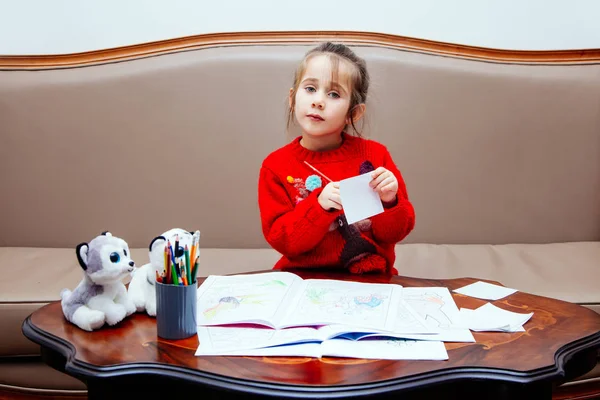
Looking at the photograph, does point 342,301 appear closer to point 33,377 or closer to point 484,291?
point 484,291

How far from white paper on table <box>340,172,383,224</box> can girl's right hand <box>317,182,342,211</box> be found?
3.3 inches

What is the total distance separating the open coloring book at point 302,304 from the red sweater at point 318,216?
5.9 inches

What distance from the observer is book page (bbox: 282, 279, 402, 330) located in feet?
3.18

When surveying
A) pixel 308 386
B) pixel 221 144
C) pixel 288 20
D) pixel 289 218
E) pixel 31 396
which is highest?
pixel 288 20

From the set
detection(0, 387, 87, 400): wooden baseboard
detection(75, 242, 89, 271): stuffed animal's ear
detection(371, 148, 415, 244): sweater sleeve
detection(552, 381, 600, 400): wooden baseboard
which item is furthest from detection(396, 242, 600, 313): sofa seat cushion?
detection(75, 242, 89, 271): stuffed animal's ear

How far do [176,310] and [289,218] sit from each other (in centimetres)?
46

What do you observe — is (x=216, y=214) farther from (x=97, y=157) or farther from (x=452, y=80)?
(x=452, y=80)

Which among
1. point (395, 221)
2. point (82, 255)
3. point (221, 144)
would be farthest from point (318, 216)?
point (221, 144)

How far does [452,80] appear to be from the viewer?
2.10m

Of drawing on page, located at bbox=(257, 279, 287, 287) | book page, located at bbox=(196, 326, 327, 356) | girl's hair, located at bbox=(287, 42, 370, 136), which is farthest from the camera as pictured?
girl's hair, located at bbox=(287, 42, 370, 136)

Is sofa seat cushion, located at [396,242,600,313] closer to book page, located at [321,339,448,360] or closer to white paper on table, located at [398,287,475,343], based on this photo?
white paper on table, located at [398,287,475,343]

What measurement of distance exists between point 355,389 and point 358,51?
152 cm

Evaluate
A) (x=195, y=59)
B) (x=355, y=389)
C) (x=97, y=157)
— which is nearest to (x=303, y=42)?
(x=195, y=59)

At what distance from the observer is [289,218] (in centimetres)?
134
